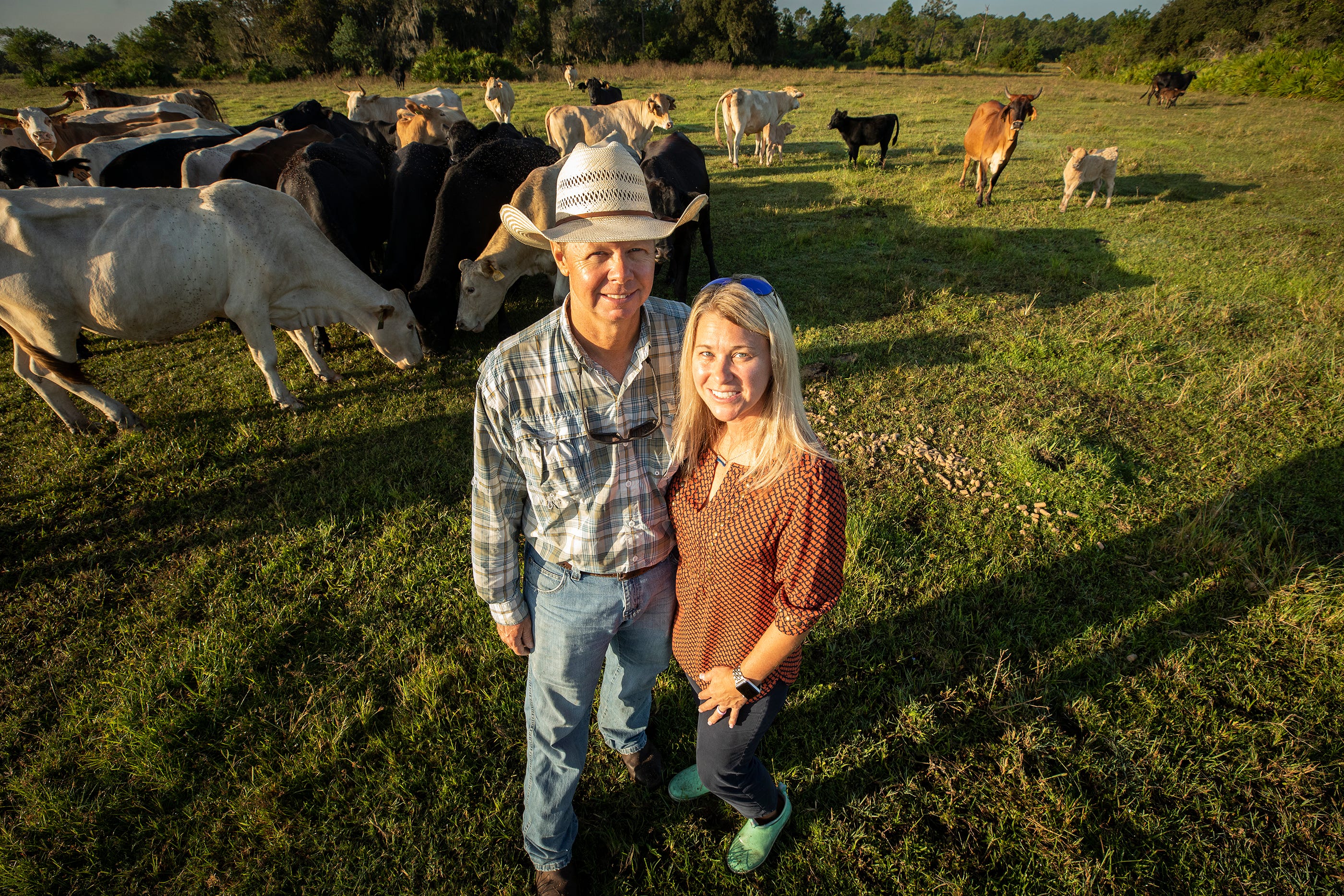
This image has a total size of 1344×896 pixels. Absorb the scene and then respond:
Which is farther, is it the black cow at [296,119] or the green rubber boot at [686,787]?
the black cow at [296,119]

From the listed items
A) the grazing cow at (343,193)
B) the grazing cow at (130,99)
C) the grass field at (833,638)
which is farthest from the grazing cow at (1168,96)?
the grazing cow at (130,99)

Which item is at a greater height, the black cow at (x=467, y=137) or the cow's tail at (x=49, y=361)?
the black cow at (x=467, y=137)

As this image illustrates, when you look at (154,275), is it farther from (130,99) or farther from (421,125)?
(130,99)

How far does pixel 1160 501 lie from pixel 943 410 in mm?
1545

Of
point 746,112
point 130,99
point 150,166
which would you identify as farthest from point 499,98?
point 150,166

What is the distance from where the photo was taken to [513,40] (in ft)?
135

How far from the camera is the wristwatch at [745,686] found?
1611 millimetres

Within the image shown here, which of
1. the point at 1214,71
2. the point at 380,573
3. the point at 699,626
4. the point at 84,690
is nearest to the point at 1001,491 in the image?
the point at 699,626

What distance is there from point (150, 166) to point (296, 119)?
15.1 feet

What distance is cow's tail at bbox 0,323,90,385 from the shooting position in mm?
4293

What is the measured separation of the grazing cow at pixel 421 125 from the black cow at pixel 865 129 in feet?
26.4

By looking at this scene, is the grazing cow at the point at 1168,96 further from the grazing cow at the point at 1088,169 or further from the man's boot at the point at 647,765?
the man's boot at the point at 647,765

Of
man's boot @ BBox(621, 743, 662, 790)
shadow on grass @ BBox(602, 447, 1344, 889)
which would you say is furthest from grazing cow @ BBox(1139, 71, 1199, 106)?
man's boot @ BBox(621, 743, 662, 790)

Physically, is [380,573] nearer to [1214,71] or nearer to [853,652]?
[853,652]
